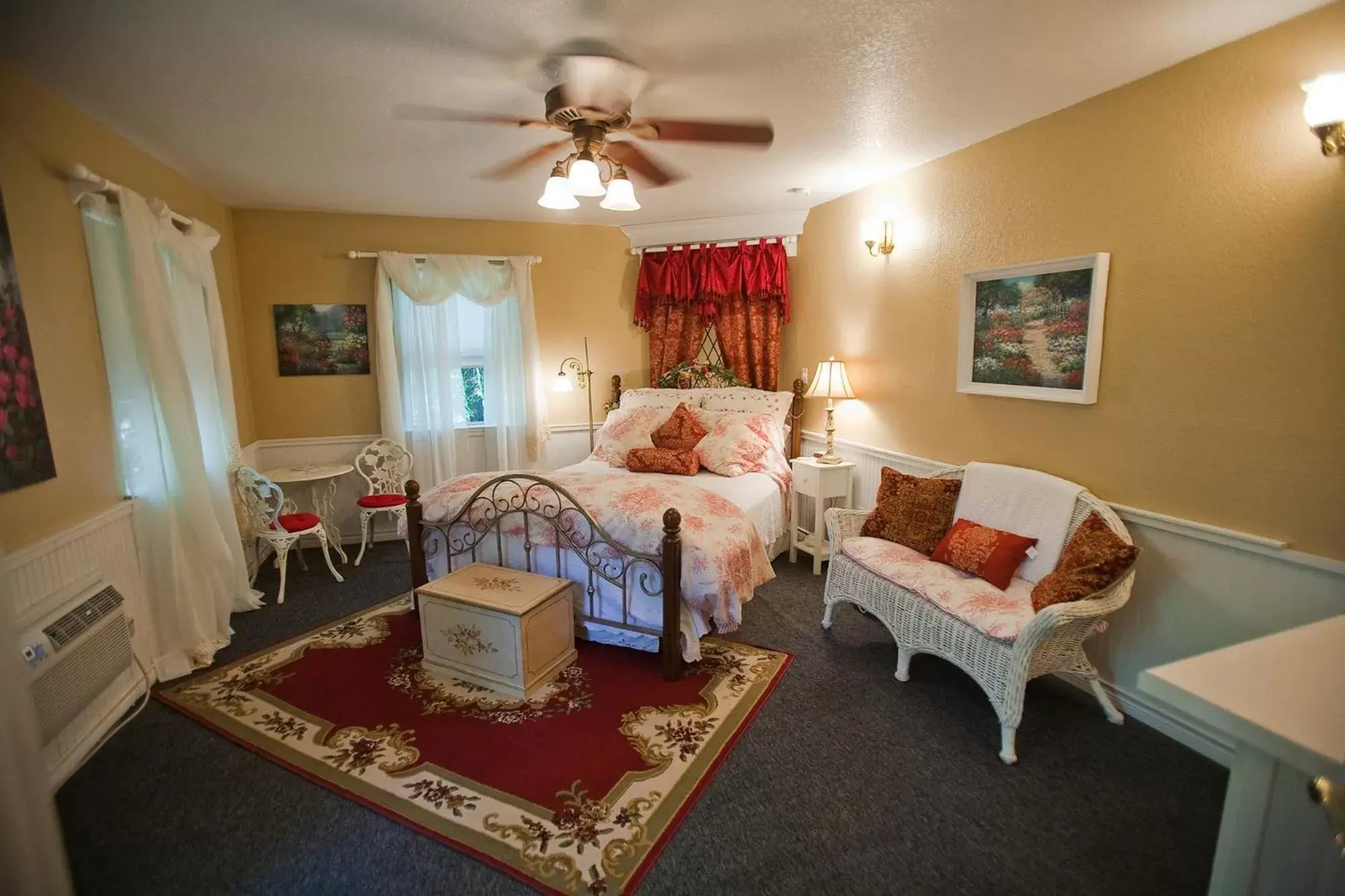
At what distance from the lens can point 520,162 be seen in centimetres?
301

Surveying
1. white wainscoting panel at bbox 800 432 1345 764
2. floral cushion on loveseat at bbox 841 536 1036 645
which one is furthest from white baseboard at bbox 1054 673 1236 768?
floral cushion on loveseat at bbox 841 536 1036 645

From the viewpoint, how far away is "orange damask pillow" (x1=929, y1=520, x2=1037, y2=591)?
8.53ft

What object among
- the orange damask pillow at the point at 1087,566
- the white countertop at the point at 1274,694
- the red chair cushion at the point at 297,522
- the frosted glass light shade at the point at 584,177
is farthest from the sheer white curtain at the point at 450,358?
the white countertop at the point at 1274,694

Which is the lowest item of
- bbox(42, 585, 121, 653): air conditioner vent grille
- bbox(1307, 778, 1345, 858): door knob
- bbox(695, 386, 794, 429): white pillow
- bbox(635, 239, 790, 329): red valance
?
bbox(42, 585, 121, 653): air conditioner vent grille

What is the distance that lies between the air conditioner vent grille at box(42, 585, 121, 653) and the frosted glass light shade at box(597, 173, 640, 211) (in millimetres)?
2541

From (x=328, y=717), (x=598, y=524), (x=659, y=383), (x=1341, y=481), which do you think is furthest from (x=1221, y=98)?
(x=328, y=717)

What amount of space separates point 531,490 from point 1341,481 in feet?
10.2

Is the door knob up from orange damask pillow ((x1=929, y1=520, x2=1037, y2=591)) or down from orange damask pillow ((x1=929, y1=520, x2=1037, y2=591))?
up

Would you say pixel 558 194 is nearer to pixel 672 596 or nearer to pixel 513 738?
pixel 672 596

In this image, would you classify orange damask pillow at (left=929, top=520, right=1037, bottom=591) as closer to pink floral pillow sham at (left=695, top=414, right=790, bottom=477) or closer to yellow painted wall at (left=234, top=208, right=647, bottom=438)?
pink floral pillow sham at (left=695, top=414, right=790, bottom=477)

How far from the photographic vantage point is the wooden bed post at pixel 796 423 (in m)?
4.60

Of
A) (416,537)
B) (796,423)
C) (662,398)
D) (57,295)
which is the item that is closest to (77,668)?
(416,537)

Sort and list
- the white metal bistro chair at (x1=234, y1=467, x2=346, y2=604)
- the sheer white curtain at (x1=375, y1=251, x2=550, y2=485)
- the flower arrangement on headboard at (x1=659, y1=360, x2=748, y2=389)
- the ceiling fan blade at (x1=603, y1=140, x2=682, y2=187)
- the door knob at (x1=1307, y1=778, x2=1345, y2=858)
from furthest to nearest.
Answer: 1. the flower arrangement on headboard at (x1=659, y1=360, x2=748, y2=389)
2. the sheer white curtain at (x1=375, y1=251, x2=550, y2=485)
3. the white metal bistro chair at (x1=234, y1=467, x2=346, y2=604)
4. the ceiling fan blade at (x1=603, y1=140, x2=682, y2=187)
5. the door knob at (x1=1307, y1=778, x2=1345, y2=858)

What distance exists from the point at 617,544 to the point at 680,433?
5.20 feet
